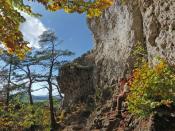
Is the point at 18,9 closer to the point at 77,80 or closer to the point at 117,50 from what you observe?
the point at 117,50

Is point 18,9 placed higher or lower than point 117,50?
lower

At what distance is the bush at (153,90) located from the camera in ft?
50.5

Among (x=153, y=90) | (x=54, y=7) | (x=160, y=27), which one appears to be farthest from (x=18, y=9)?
(x=160, y=27)

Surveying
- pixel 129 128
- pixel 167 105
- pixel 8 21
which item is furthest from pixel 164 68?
pixel 8 21

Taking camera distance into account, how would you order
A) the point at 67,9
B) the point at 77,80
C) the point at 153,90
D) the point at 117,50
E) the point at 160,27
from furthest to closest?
the point at 77,80 < the point at 117,50 < the point at 160,27 < the point at 153,90 < the point at 67,9

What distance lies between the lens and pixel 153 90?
1561 centimetres

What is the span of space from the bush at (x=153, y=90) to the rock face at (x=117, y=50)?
0.64m

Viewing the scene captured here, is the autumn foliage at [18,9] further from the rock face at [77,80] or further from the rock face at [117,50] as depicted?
the rock face at [77,80]

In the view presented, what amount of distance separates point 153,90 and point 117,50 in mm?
13067

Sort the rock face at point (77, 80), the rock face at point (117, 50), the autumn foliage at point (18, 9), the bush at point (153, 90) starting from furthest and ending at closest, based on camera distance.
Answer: the rock face at point (77, 80), the rock face at point (117, 50), the bush at point (153, 90), the autumn foliage at point (18, 9)

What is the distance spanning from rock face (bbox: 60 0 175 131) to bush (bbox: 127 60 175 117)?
0.64 meters

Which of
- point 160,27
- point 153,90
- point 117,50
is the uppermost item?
point 117,50

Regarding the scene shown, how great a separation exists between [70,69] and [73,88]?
1816 mm

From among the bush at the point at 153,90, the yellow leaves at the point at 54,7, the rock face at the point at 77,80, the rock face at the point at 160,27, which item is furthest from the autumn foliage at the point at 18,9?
the rock face at the point at 77,80
